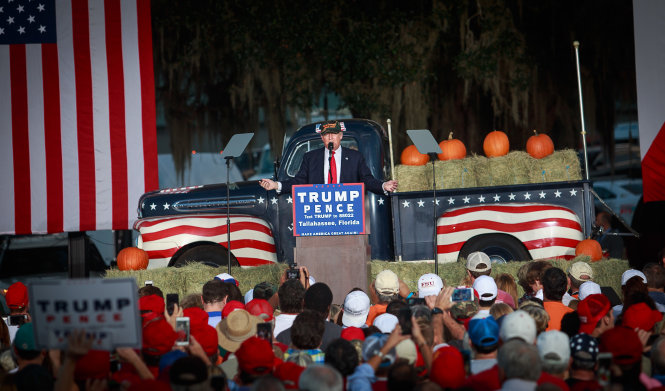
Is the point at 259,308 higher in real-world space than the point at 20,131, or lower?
lower

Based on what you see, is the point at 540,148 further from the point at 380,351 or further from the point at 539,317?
the point at 380,351

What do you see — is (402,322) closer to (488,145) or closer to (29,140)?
(488,145)

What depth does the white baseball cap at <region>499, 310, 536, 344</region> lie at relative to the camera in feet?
14.5

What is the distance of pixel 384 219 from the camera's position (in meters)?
9.78

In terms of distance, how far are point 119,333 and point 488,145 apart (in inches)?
296

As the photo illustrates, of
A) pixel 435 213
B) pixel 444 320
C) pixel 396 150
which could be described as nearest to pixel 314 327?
pixel 444 320

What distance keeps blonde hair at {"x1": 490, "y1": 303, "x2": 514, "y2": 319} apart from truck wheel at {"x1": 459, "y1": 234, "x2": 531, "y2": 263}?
3.96 m

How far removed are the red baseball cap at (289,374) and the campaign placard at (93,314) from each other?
2.57ft

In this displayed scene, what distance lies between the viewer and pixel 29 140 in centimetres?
1044

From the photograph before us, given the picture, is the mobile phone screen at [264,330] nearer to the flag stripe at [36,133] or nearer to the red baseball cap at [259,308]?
the red baseball cap at [259,308]

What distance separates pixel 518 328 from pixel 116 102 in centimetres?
759

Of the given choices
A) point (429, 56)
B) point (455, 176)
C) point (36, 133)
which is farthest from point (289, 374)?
point (429, 56)

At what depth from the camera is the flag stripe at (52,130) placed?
10.5m

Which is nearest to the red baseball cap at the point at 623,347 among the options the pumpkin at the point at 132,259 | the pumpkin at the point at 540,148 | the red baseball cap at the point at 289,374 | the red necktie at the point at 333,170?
the red baseball cap at the point at 289,374
